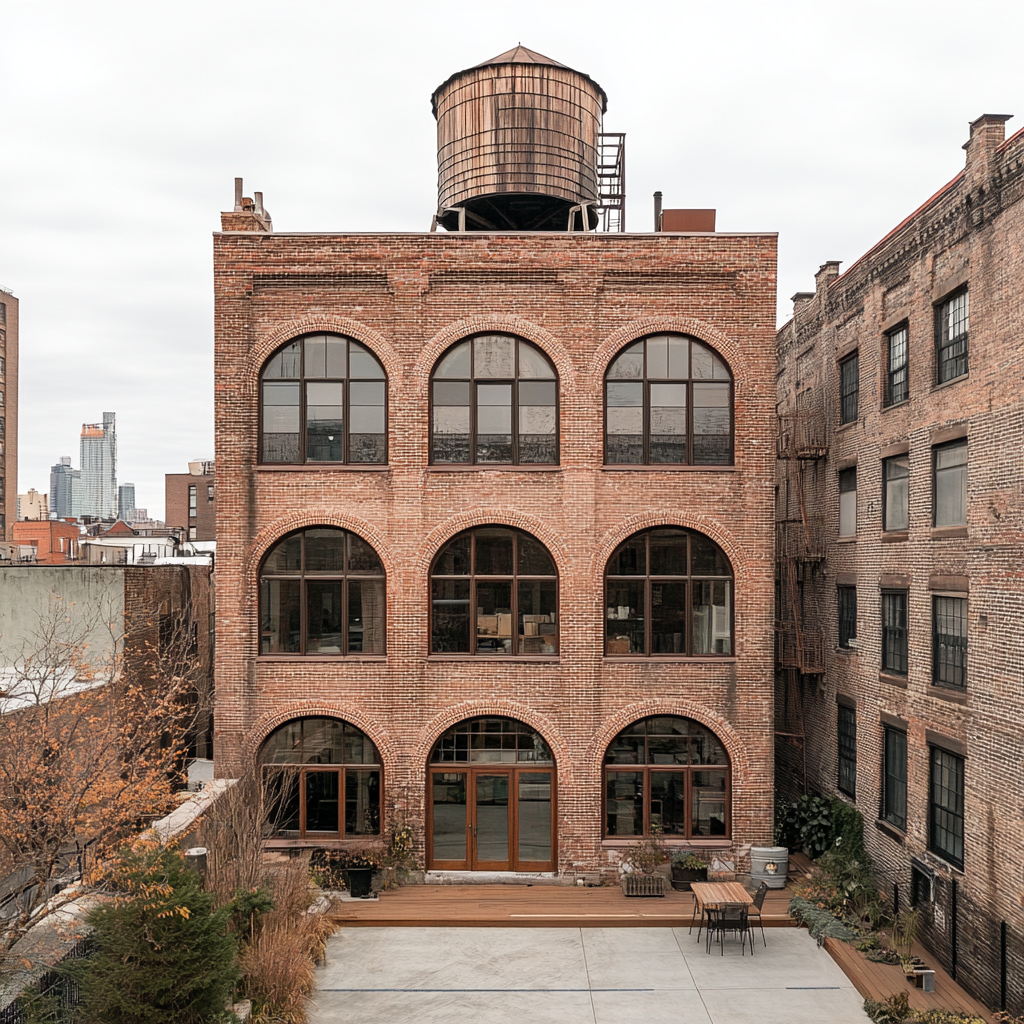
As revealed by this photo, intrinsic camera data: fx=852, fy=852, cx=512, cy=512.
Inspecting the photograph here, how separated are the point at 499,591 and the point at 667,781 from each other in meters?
5.44

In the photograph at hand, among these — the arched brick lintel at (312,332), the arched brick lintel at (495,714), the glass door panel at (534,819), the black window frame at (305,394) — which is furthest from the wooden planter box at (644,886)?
the arched brick lintel at (312,332)

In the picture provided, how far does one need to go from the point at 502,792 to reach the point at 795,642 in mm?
9008

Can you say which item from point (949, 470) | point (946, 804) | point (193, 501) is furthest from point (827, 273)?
point (193, 501)

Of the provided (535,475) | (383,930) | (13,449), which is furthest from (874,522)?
(13,449)

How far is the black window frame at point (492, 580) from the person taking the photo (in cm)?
1839

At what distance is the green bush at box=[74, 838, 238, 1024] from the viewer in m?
10.3

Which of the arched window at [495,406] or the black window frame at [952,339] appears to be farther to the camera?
the arched window at [495,406]

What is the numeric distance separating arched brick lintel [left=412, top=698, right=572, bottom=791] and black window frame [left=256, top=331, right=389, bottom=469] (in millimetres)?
5586

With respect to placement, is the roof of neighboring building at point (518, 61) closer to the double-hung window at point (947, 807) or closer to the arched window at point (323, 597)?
the arched window at point (323, 597)

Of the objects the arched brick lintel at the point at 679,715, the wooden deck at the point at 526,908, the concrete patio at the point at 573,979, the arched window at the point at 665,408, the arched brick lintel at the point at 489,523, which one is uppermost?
the arched window at the point at 665,408

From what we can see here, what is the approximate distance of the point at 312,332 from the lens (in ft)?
60.8

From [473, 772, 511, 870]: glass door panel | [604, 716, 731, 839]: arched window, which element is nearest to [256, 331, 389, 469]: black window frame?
[473, 772, 511, 870]: glass door panel

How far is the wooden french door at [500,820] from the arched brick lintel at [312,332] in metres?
8.70

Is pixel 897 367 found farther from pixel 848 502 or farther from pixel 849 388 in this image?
pixel 848 502
